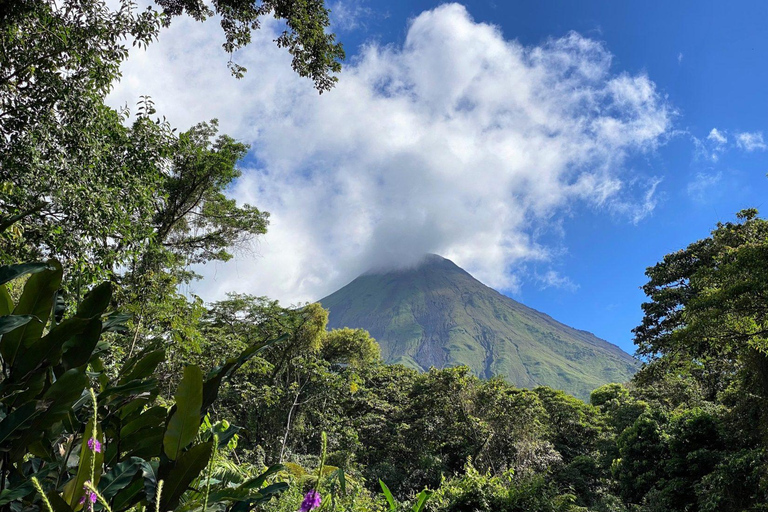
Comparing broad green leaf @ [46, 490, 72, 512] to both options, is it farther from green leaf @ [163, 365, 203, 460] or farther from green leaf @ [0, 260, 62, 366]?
green leaf @ [0, 260, 62, 366]

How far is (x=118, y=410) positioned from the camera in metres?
0.73

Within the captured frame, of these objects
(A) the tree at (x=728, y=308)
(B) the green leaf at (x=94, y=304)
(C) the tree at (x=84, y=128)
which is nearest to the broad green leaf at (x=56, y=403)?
(B) the green leaf at (x=94, y=304)

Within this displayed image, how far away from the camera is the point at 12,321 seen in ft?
1.86

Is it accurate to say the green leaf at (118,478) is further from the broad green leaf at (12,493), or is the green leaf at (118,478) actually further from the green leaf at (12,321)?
the green leaf at (12,321)

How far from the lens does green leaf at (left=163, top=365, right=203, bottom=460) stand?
21.1 inches

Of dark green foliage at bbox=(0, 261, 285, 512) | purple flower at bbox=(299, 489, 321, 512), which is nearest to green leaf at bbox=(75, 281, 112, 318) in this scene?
dark green foliage at bbox=(0, 261, 285, 512)

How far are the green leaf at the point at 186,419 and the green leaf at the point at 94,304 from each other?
24cm

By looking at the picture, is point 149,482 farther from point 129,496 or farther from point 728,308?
point 728,308

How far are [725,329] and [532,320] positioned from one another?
522 feet

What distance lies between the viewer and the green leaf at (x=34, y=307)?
61cm

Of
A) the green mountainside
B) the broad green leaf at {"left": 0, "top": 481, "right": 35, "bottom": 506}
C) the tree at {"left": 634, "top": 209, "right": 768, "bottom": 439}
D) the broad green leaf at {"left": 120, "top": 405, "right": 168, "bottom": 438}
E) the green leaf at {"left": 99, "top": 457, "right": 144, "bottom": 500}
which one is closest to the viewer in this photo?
the broad green leaf at {"left": 0, "top": 481, "right": 35, "bottom": 506}

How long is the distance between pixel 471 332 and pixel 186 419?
495 ft

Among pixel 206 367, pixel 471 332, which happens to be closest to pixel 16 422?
pixel 206 367

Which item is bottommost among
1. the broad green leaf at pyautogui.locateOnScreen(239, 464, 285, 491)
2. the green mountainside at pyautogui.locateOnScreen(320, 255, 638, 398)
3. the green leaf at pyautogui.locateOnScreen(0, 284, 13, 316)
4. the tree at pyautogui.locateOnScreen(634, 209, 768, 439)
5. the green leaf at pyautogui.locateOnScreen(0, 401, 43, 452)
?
the broad green leaf at pyautogui.locateOnScreen(239, 464, 285, 491)
